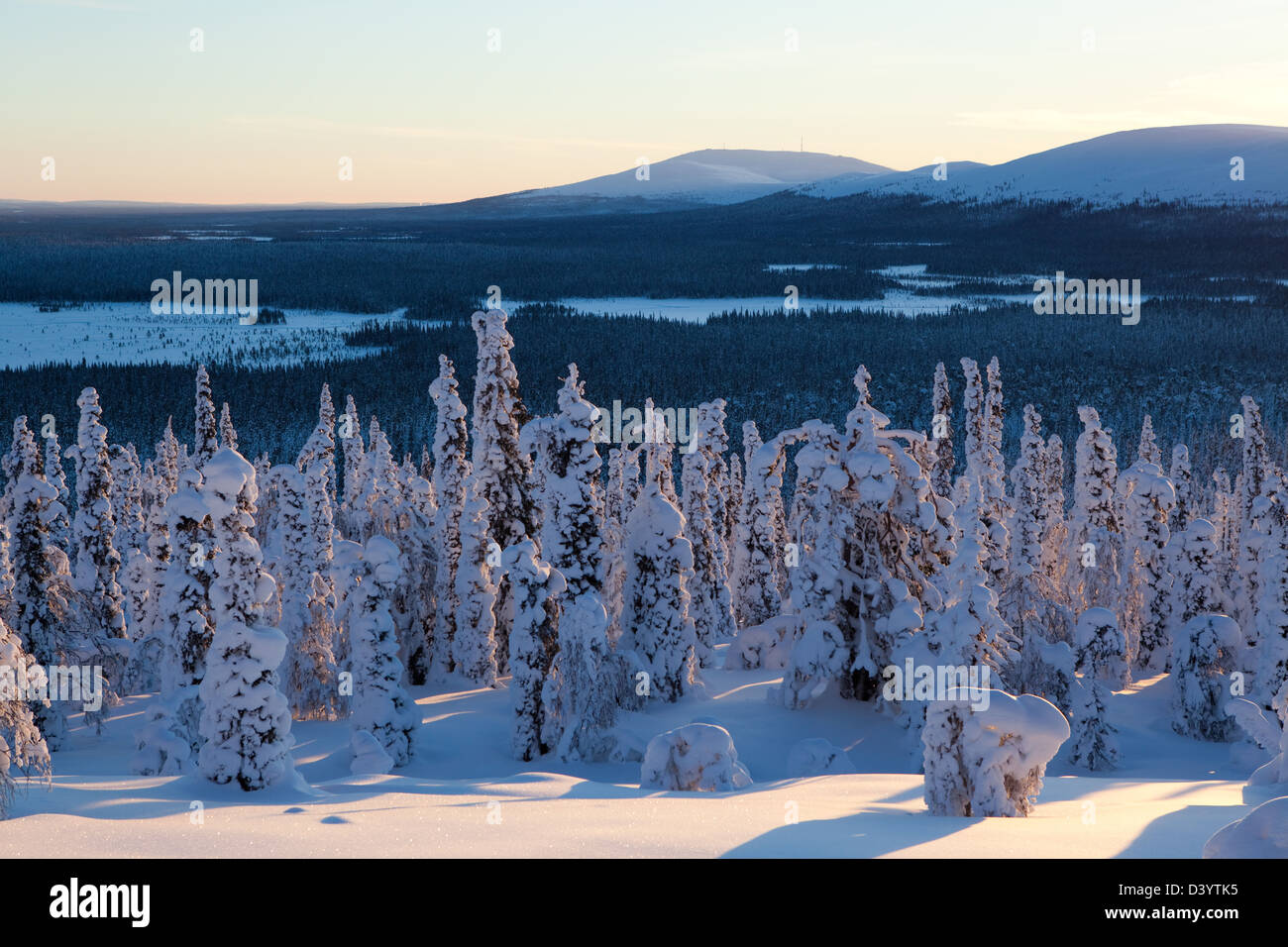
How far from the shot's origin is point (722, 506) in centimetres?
4484

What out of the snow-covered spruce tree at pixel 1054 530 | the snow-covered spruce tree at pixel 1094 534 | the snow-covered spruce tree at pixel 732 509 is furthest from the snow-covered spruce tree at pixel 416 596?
the snow-covered spruce tree at pixel 1094 534

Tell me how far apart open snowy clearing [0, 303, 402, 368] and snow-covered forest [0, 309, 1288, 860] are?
123 meters

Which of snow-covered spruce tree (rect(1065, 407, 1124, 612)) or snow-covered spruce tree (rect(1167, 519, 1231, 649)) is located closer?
snow-covered spruce tree (rect(1167, 519, 1231, 649))

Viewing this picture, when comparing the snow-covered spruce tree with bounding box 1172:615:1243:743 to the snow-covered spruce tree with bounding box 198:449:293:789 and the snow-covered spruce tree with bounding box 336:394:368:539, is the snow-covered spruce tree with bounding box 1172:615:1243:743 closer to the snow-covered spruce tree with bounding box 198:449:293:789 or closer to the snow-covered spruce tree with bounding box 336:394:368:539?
the snow-covered spruce tree with bounding box 198:449:293:789

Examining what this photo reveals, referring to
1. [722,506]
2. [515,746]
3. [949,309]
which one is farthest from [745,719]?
[949,309]

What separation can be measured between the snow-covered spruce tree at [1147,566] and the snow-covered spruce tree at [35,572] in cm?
2765

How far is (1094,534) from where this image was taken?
33125 millimetres

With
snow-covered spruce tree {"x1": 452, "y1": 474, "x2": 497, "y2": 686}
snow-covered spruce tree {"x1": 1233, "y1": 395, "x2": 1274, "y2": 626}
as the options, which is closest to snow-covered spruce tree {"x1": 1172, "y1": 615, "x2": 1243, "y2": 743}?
snow-covered spruce tree {"x1": 1233, "y1": 395, "x2": 1274, "y2": 626}

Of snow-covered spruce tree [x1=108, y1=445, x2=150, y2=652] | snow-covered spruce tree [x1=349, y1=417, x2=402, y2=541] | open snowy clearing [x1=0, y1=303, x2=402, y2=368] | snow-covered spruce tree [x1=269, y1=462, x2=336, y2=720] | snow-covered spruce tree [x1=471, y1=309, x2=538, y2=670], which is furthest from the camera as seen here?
open snowy clearing [x1=0, y1=303, x2=402, y2=368]

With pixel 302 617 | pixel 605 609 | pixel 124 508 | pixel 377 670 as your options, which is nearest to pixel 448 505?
pixel 302 617

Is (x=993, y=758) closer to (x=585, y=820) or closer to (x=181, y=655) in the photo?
(x=585, y=820)

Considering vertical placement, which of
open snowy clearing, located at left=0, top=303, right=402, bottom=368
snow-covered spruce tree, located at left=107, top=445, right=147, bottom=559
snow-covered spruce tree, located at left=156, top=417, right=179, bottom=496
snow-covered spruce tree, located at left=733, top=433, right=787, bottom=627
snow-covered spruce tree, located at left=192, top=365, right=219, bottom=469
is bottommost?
snow-covered spruce tree, located at left=733, top=433, right=787, bottom=627

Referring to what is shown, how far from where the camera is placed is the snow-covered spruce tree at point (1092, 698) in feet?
75.9

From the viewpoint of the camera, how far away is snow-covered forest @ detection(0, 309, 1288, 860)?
13664 mm
